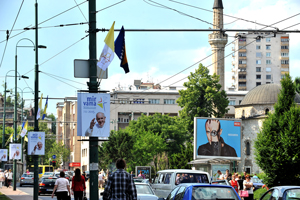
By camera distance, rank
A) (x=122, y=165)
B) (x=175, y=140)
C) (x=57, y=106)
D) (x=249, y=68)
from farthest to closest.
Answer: (x=57, y=106)
(x=249, y=68)
(x=175, y=140)
(x=122, y=165)

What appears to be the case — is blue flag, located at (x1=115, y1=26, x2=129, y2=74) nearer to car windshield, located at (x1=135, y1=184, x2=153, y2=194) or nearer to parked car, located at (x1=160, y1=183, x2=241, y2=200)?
parked car, located at (x1=160, y1=183, x2=241, y2=200)

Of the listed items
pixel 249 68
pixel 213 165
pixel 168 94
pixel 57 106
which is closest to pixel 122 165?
pixel 213 165

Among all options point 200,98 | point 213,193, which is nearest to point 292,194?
point 213,193

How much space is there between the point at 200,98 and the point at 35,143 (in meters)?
46.0

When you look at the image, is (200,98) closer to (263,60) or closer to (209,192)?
(209,192)

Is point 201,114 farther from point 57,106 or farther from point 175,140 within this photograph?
point 57,106

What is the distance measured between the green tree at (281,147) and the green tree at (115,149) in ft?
103

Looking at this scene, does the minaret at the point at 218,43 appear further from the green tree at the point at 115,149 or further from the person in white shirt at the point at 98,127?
the person in white shirt at the point at 98,127

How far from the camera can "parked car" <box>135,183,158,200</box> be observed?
50.5 feet

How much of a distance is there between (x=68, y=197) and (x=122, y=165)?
7.06 metres

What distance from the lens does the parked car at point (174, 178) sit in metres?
17.7

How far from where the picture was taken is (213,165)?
3984 centimetres

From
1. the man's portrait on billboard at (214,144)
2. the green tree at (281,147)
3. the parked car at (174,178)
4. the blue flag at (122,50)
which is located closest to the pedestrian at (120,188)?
the blue flag at (122,50)

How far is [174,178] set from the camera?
1816 cm
